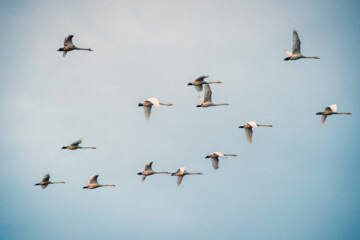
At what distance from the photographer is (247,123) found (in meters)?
70.2

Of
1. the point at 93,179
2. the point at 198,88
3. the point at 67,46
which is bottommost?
the point at 93,179

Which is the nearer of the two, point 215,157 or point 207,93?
point 215,157

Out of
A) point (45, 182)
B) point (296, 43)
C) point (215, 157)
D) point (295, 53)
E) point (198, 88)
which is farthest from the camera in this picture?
point (45, 182)

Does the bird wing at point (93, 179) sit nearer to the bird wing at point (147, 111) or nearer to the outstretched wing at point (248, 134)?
the bird wing at point (147, 111)

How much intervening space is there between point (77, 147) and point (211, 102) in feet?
42.4

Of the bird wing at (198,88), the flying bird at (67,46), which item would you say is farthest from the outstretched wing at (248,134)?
the flying bird at (67,46)

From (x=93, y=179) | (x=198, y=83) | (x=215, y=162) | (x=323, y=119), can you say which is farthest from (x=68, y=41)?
(x=323, y=119)

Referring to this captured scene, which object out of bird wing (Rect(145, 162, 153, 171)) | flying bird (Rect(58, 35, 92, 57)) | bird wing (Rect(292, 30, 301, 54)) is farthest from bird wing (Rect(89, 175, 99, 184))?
bird wing (Rect(292, 30, 301, 54))

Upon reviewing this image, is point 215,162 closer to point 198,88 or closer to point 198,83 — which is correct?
point 198,88

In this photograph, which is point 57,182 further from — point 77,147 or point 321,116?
point 321,116

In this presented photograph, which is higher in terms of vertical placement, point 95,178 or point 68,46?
point 68,46

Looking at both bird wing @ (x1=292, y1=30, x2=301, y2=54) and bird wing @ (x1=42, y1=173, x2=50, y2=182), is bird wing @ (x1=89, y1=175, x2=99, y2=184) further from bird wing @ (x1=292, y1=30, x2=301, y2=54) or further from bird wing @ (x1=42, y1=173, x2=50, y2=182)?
bird wing @ (x1=292, y1=30, x2=301, y2=54)

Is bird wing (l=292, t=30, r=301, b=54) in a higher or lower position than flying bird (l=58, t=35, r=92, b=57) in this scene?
higher

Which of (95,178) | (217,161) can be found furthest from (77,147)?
(217,161)
